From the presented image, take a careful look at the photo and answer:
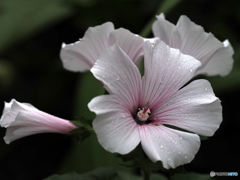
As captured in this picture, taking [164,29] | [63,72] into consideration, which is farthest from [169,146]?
[63,72]

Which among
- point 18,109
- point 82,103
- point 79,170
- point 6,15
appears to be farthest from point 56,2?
point 18,109

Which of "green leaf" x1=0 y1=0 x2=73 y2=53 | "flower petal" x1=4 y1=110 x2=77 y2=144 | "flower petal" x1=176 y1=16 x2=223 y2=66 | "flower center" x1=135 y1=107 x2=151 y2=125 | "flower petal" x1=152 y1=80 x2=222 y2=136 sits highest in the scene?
"flower petal" x1=176 y1=16 x2=223 y2=66

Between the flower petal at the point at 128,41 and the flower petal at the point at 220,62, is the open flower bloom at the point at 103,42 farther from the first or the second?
the flower petal at the point at 220,62

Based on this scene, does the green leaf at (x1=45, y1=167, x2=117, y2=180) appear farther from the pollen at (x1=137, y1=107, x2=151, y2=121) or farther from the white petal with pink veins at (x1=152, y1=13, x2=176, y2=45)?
the white petal with pink veins at (x1=152, y1=13, x2=176, y2=45)

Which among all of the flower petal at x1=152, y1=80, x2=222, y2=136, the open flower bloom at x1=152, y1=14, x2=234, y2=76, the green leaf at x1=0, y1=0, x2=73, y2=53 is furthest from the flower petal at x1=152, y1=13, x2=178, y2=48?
the green leaf at x1=0, y1=0, x2=73, y2=53

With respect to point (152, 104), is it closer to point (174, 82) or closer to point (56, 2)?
point (174, 82)

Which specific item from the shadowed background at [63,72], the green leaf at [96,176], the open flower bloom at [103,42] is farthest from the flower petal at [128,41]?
the shadowed background at [63,72]
